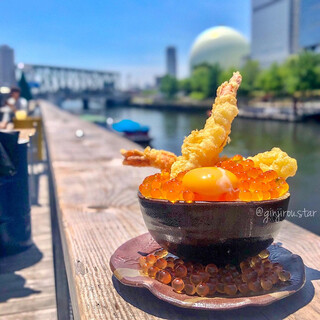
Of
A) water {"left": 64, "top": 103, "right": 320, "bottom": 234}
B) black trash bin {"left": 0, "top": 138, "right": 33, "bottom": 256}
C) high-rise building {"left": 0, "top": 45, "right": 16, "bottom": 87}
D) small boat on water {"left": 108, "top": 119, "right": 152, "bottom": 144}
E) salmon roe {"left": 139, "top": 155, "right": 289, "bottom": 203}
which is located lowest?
water {"left": 64, "top": 103, "right": 320, "bottom": 234}

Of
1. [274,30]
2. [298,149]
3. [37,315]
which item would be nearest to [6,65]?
[37,315]

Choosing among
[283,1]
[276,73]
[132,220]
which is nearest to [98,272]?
[132,220]

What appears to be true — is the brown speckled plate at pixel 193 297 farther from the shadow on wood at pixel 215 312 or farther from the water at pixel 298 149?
the water at pixel 298 149

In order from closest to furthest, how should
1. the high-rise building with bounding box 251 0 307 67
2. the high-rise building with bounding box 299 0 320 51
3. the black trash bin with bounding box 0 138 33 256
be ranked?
the black trash bin with bounding box 0 138 33 256, the high-rise building with bounding box 299 0 320 51, the high-rise building with bounding box 251 0 307 67

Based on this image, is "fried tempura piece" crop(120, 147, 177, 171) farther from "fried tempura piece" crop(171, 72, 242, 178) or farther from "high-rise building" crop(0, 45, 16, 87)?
"high-rise building" crop(0, 45, 16, 87)

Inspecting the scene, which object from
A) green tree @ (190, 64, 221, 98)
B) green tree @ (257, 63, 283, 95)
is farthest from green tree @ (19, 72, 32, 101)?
green tree @ (190, 64, 221, 98)

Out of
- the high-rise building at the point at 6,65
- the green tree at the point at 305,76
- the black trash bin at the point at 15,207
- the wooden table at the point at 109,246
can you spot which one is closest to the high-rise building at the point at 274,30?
the green tree at the point at 305,76

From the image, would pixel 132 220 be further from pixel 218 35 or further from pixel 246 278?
pixel 218 35
